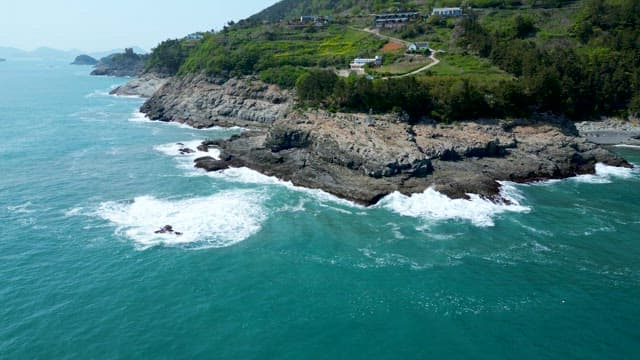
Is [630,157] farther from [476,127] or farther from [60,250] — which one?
[60,250]

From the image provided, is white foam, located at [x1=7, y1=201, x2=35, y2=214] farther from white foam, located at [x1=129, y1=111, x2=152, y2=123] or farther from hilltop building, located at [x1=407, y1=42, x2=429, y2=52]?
hilltop building, located at [x1=407, y1=42, x2=429, y2=52]

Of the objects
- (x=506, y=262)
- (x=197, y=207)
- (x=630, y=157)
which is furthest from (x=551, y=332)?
(x=630, y=157)

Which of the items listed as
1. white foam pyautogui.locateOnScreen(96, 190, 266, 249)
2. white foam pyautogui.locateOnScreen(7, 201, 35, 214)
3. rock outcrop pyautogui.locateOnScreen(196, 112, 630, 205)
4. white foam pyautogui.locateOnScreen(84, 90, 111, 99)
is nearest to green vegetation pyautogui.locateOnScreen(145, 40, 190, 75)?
white foam pyautogui.locateOnScreen(84, 90, 111, 99)

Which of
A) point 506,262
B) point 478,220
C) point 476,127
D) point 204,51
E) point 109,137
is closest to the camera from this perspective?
point 506,262

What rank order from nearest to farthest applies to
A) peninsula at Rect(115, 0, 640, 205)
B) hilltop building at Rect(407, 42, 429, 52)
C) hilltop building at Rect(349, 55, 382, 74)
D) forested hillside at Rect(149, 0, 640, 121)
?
peninsula at Rect(115, 0, 640, 205) < forested hillside at Rect(149, 0, 640, 121) < hilltop building at Rect(349, 55, 382, 74) < hilltop building at Rect(407, 42, 429, 52)

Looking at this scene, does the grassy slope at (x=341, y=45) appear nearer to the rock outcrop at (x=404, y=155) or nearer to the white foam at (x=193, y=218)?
the rock outcrop at (x=404, y=155)

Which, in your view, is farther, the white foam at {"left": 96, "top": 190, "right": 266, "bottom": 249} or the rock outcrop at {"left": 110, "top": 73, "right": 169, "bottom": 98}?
the rock outcrop at {"left": 110, "top": 73, "right": 169, "bottom": 98}
